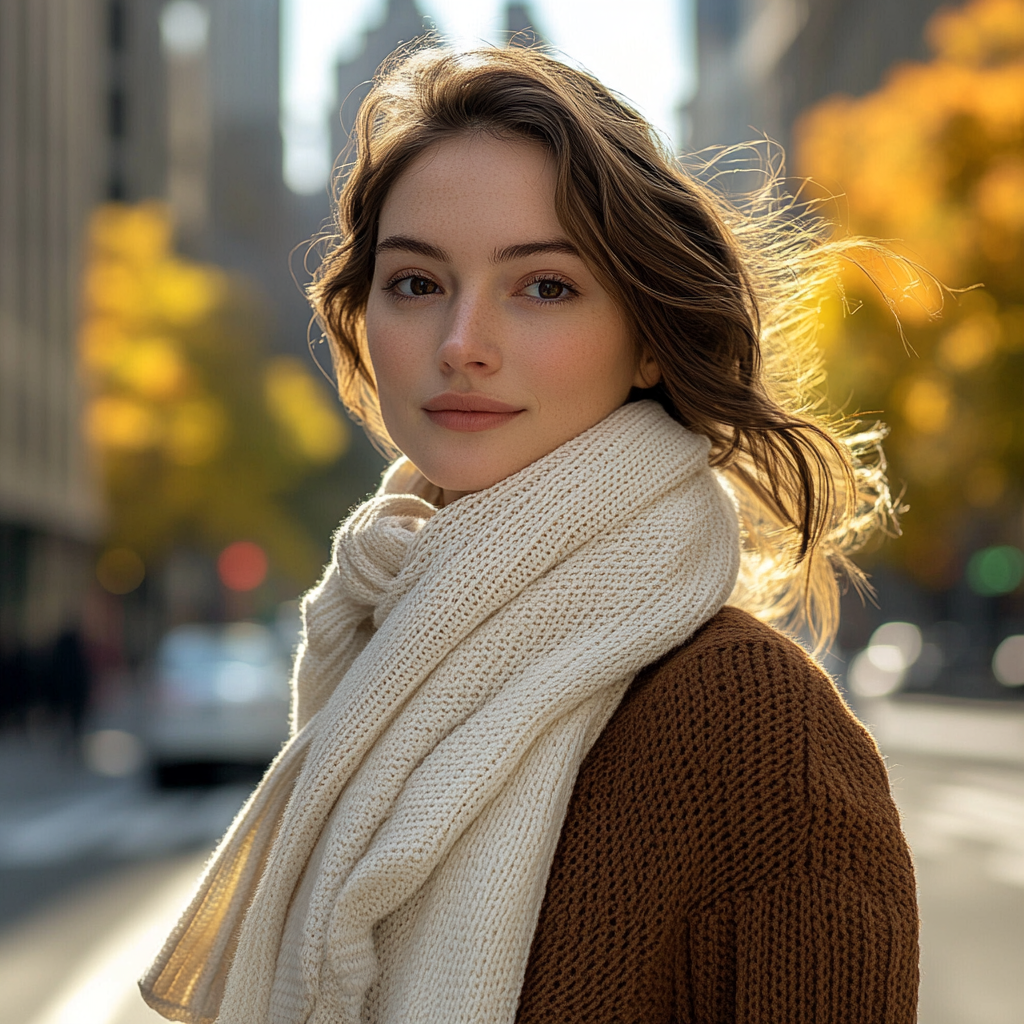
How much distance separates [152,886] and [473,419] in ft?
25.3

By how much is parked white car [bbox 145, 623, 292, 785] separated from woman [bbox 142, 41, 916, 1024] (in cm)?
1217

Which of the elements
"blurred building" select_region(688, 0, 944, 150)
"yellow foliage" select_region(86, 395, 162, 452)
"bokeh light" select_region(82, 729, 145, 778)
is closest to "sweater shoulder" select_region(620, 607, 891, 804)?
"bokeh light" select_region(82, 729, 145, 778)

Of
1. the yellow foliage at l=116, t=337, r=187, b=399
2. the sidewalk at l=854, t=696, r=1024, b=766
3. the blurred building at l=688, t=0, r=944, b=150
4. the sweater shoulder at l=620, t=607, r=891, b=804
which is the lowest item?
the sidewalk at l=854, t=696, r=1024, b=766

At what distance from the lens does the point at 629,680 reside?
1.87 meters

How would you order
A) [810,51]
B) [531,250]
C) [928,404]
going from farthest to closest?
[810,51], [928,404], [531,250]

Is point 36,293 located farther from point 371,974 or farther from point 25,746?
point 371,974

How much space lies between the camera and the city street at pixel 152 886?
6.37 m

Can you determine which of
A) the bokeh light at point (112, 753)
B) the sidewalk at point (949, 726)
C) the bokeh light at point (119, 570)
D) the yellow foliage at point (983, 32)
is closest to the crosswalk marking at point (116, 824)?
the bokeh light at point (112, 753)

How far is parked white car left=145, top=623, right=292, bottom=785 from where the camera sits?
1412 cm

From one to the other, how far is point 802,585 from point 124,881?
25.7 feet

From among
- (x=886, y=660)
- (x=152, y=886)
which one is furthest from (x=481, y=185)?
(x=886, y=660)

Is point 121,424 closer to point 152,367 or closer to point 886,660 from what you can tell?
point 152,367

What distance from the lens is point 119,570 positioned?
127 feet

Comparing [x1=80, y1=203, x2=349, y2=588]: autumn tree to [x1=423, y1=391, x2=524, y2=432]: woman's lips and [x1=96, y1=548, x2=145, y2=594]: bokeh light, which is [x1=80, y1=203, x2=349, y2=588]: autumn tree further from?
[x1=423, y1=391, x2=524, y2=432]: woman's lips
